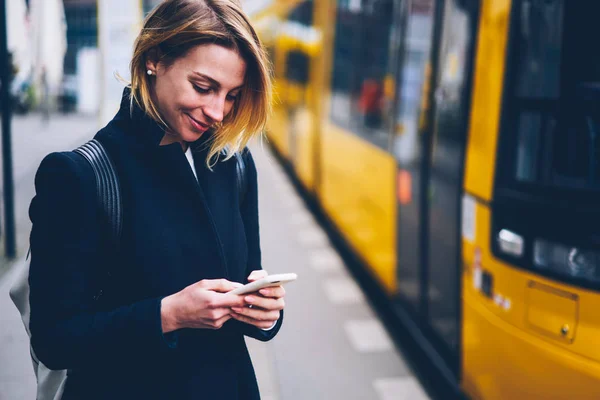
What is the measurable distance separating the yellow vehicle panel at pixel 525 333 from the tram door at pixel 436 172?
1.13 feet

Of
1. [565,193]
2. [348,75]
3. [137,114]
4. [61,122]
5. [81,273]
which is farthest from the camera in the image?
[61,122]

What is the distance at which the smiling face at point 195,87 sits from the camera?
1.31 metres

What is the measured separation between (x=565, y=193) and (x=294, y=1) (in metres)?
8.39

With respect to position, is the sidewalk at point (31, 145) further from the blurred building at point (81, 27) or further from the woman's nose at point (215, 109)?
the woman's nose at point (215, 109)

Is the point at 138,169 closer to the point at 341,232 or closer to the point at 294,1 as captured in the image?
the point at 341,232

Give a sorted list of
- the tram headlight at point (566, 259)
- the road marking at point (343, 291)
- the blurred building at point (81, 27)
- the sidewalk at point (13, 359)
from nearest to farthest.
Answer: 1. the tram headlight at point (566, 259)
2. the sidewalk at point (13, 359)
3. the road marking at point (343, 291)
4. the blurred building at point (81, 27)

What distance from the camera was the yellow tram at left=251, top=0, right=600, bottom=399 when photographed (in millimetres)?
2457

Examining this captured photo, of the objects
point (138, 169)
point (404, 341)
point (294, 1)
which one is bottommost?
point (404, 341)

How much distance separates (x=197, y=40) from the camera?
1297 millimetres

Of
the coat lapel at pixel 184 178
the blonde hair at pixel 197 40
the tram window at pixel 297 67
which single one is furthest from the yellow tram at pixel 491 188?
the tram window at pixel 297 67

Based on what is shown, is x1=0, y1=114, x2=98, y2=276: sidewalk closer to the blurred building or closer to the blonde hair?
the blurred building

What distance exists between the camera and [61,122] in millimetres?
18781

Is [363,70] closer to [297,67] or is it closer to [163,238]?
[297,67]

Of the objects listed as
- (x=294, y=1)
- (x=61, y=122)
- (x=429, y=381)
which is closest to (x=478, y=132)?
(x=429, y=381)
